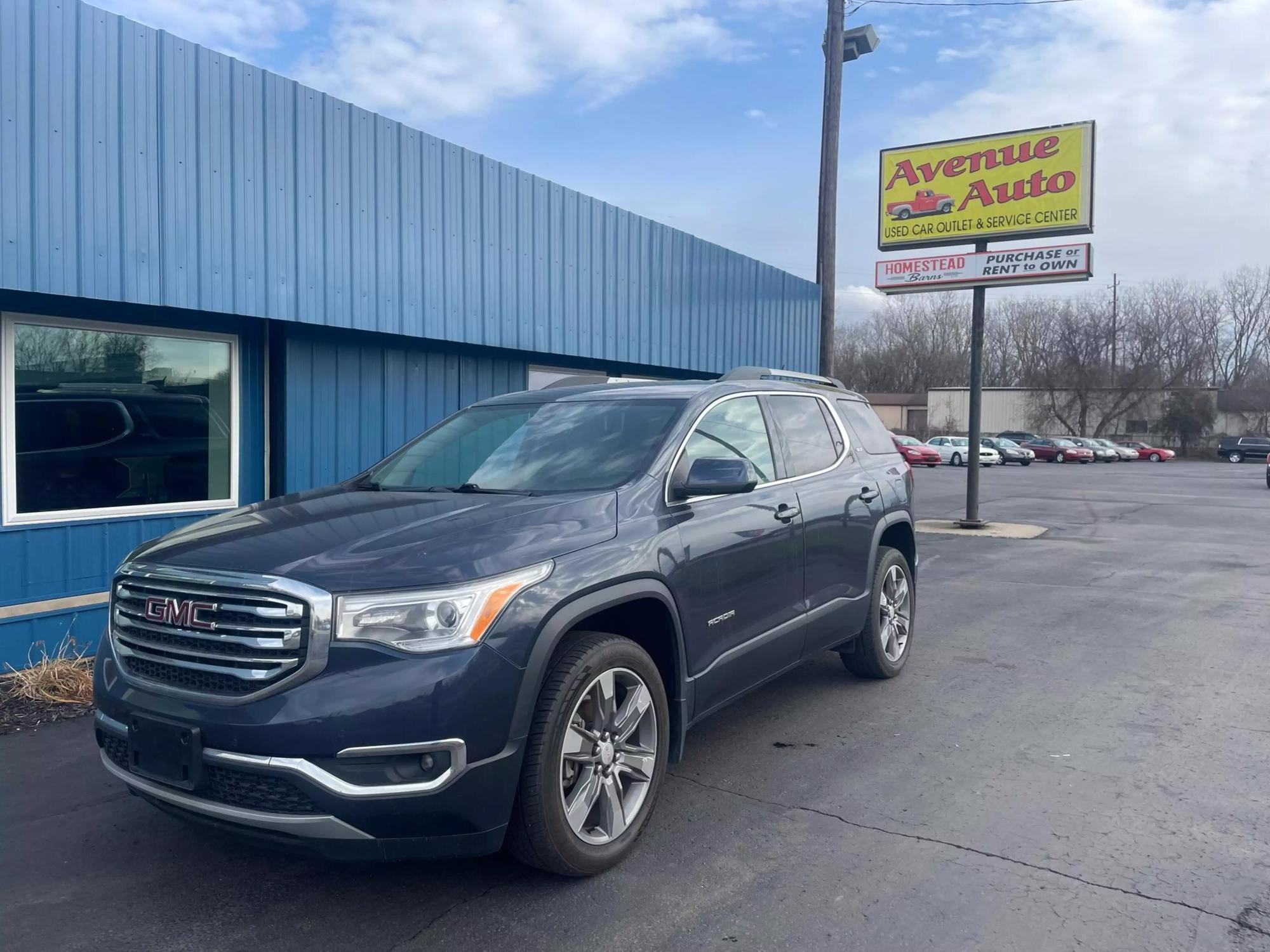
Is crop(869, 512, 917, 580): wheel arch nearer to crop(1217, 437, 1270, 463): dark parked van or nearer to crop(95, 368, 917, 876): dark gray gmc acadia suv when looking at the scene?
crop(95, 368, 917, 876): dark gray gmc acadia suv

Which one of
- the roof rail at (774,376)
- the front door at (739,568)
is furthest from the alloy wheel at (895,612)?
the front door at (739,568)

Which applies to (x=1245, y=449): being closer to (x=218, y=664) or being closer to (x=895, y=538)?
(x=895, y=538)

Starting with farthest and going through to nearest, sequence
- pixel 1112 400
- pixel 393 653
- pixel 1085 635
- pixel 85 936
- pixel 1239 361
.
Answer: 1. pixel 1239 361
2. pixel 1112 400
3. pixel 1085 635
4. pixel 85 936
5. pixel 393 653

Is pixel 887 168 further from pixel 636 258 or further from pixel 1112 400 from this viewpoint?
pixel 1112 400

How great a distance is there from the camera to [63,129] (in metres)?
6.05

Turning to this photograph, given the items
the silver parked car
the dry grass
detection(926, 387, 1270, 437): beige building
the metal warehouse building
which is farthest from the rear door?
detection(926, 387, 1270, 437): beige building

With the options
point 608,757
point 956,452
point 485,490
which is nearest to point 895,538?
point 485,490

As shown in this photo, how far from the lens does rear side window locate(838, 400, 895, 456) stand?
6238 mm

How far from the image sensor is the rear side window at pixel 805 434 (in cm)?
534

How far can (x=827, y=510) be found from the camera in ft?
17.5

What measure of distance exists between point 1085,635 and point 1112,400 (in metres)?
62.0

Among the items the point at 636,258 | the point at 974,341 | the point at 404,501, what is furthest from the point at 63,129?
the point at 974,341

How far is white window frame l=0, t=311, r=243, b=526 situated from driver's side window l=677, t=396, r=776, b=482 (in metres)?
4.57

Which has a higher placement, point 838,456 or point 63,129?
point 63,129
